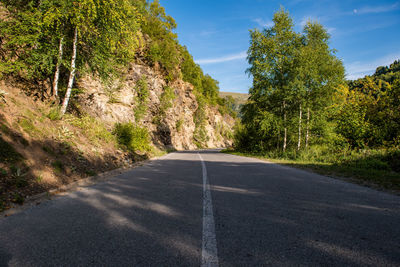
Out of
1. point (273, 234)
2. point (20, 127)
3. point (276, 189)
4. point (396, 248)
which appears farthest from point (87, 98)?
point (396, 248)

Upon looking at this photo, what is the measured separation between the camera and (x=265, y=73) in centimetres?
2105

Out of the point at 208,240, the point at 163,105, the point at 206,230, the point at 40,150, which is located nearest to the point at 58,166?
the point at 40,150

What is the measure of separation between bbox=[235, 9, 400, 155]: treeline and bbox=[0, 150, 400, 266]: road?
15.9 meters

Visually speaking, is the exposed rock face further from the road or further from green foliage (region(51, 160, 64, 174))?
the road

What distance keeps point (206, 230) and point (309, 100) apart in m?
20.6

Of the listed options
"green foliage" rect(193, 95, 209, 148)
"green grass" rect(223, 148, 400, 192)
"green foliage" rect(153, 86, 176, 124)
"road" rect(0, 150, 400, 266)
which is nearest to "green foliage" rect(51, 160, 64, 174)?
"road" rect(0, 150, 400, 266)

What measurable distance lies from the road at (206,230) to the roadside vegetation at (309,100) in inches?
560

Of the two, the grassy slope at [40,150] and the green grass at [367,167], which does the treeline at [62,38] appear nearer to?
the grassy slope at [40,150]

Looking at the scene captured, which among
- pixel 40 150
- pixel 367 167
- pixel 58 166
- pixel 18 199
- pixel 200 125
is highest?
pixel 200 125

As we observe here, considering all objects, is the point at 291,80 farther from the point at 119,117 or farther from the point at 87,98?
the point at 87,98

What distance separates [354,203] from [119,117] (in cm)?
1877

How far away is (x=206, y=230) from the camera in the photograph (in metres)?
2.92

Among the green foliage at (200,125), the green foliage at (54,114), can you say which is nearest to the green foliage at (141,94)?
the green foliage at (54,114)

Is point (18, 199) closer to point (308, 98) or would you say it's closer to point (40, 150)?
point (40, 150)
